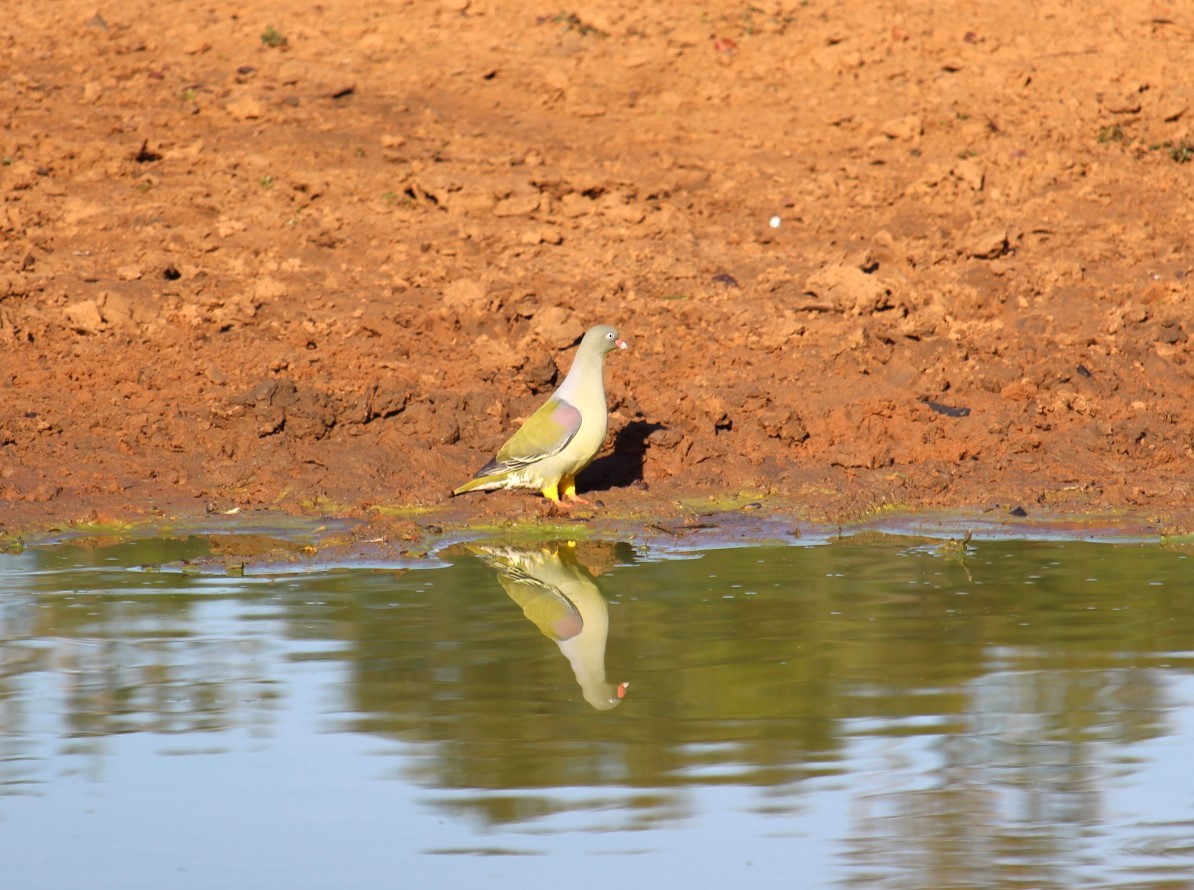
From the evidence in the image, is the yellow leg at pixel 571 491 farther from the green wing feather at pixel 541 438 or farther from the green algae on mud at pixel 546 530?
the green wing feather at pixel 541 438

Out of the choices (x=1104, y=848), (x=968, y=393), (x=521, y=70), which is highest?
(x=521, y=70)

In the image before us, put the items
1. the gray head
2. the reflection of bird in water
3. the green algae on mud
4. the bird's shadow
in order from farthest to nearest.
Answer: the bird's shadow
the gray head
the green algae on mud
the reflection of bird in water

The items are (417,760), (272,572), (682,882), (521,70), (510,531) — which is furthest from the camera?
(521,70)

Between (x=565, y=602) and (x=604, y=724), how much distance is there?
174 centimetres

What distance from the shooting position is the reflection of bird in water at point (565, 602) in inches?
251

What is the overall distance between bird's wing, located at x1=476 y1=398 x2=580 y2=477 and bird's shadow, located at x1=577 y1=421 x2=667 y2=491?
40.4 inches

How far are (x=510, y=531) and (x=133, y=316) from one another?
12.8ft

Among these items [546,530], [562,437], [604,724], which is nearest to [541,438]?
[562,437]

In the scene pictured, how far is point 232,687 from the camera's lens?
636 cm

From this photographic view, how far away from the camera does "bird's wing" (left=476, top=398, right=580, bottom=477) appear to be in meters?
9.26

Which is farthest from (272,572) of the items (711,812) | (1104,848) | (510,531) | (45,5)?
(45,5)

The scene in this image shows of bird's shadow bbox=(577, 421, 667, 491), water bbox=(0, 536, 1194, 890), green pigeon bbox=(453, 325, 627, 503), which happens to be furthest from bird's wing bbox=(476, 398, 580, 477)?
bird's shadow bbox=(577, 421, 667, 491)

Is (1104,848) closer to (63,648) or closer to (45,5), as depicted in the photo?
(63,648)

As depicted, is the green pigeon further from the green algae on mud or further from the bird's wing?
the green algae on mud
